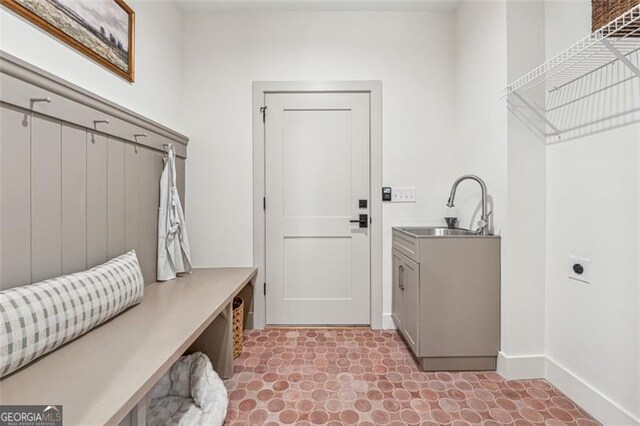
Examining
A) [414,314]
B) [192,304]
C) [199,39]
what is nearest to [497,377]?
[414,314]

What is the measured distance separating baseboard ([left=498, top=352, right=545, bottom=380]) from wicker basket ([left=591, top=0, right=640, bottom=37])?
1.68m

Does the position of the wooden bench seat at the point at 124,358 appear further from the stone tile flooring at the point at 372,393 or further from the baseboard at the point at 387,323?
the baseboard at the point at 387,323

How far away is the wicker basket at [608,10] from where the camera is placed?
1.14 m

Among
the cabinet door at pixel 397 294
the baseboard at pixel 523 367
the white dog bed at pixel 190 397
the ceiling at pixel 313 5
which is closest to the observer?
the white dog bed at pixel 190 397

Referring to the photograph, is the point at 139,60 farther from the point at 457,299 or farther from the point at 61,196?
the point at 457,299

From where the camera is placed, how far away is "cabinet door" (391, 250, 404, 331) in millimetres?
2111

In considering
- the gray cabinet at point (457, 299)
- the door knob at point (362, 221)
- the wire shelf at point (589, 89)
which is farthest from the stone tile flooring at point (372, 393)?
the wire shelf at point (589, 89)

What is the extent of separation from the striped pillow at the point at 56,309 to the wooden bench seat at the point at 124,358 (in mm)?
55

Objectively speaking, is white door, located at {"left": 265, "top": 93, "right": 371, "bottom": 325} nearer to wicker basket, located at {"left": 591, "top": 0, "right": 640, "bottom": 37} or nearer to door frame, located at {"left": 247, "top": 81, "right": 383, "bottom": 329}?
door frame, located at {"left": 247, "top": 81, "right": 383, "bottom": 329}

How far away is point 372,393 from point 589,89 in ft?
6.30

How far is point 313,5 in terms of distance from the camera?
7.72ft

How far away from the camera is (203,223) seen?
245 centimetres

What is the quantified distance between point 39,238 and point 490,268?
→ 7.47 ft

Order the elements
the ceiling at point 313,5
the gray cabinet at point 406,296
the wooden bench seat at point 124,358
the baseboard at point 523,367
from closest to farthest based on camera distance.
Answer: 1. the wooden bench seat at point 124,358
2. the baseboard at point 523,367
3. the gray cabinet at point 406,296
4. the ceiling at point 313,5
